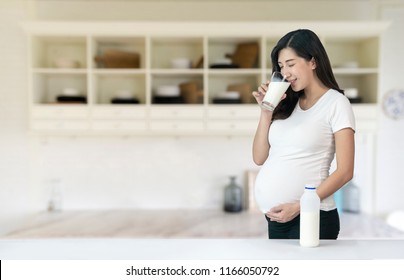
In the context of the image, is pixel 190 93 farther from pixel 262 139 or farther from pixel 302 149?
pixel 302 149

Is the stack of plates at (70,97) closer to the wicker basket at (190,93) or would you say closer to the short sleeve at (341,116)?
the wicker basket at (190,93)

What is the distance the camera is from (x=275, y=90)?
1.11 meters

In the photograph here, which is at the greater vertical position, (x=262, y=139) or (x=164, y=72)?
Result: (x=164, y=72)

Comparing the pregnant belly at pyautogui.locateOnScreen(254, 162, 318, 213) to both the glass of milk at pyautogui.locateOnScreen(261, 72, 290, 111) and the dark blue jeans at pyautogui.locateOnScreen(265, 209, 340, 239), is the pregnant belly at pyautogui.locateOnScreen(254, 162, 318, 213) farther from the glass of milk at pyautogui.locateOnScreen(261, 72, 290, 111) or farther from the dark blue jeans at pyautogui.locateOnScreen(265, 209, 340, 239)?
the glass of milk at pyautogui.locateOnScreen(261, 72, 290, 111)

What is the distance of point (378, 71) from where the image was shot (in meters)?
2.39

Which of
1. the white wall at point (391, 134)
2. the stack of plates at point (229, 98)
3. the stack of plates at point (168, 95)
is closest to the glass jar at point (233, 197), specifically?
the stack of plates at point (229, 98)

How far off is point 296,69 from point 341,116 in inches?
7.3

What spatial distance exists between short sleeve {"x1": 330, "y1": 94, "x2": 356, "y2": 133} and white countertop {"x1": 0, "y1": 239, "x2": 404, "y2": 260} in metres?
0.33

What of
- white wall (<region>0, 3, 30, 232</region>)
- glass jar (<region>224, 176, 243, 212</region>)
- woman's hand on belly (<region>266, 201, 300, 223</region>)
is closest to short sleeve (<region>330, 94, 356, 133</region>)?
woman's hand on belly (<region>266, 201, 300, 223</region>)

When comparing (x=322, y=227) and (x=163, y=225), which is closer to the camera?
(x=322, y=227)

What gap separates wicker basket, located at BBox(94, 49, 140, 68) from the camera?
2.47 meters

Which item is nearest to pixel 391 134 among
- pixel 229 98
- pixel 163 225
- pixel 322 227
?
pixel 229 98

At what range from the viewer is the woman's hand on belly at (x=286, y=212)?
3.81 feet

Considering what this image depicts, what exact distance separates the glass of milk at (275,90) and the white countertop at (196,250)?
0.39m
